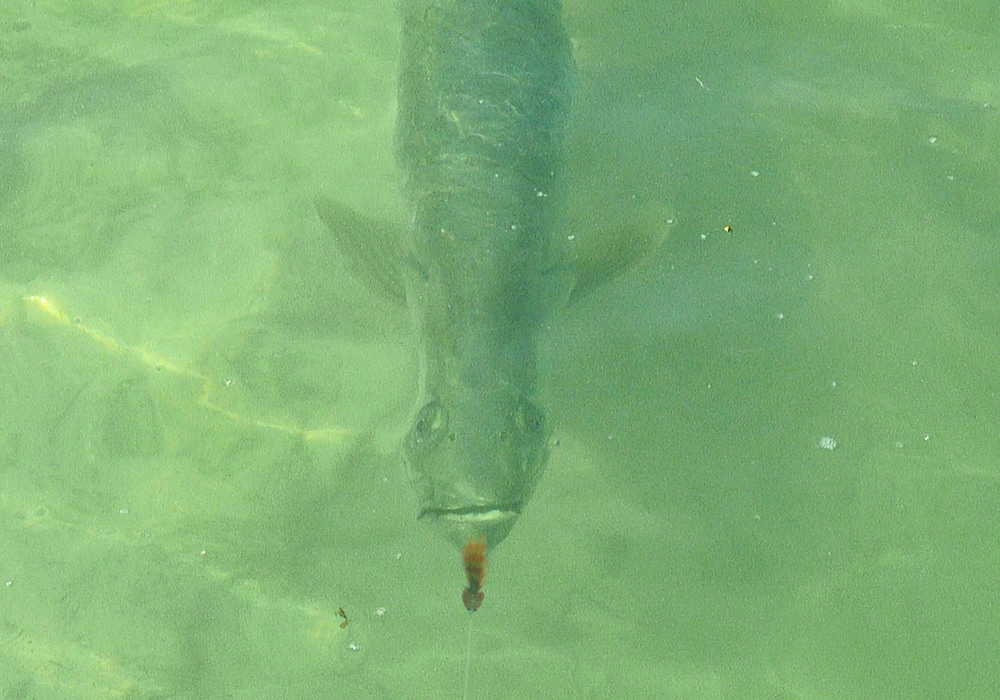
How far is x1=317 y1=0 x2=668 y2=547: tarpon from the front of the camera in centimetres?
325

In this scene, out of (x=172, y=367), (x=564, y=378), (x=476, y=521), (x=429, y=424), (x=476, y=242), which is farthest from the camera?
(x=172, y=367)

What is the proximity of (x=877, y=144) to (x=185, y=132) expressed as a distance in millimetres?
4051

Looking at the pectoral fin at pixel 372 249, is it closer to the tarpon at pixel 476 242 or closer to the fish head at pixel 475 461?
the tarpon at pixel 476 242

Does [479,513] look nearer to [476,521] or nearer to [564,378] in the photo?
[476,521]

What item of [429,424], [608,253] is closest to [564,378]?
[608,253]

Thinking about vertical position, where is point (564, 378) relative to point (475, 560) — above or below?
below

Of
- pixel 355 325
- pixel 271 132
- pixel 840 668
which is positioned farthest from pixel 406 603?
pixel 271 132

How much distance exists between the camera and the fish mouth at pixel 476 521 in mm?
3137

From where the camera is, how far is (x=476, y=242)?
3.93m

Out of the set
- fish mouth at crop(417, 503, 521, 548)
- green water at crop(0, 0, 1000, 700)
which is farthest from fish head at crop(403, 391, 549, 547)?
green water at crop(0, 0, 1000, 700)

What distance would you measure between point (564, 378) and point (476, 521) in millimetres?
1241

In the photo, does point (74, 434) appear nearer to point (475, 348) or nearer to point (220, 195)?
point (220, 195)

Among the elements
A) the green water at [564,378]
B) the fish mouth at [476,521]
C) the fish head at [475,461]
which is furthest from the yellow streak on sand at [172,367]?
the fish mouth at [476,521]

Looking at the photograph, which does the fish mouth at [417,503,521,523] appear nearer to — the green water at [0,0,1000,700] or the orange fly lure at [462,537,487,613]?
the orange fly lure at [462,537,487,613]
